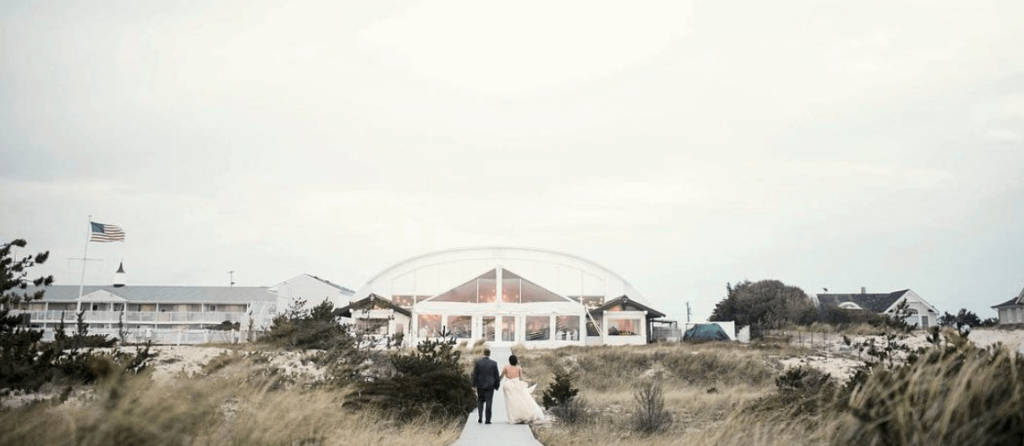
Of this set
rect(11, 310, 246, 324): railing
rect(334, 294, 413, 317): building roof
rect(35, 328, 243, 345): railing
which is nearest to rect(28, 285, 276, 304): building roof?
rect(11, 310, 246, 324): railing

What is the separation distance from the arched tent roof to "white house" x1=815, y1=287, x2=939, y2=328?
29.0 meters

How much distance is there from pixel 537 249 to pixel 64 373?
138 ft

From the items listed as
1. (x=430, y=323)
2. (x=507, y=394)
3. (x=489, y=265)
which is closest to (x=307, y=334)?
(x=507, y=394)

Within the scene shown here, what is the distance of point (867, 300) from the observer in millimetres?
80250

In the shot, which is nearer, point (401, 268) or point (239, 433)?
point (239, 433)

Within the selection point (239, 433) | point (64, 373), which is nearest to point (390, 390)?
point (64, 373)

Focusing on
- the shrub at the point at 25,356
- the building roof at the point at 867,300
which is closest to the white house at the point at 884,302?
the building roof at the point at 867,300

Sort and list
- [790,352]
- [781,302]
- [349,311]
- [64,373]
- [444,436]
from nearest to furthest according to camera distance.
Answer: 1. [444,436]
2. [64,373]
3. [790,352]
4. [349,311]
5. [781,302]

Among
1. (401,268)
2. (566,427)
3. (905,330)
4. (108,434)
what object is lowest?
(566,427)

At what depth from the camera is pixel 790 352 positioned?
37250 mm

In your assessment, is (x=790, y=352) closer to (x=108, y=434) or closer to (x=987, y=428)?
(x=987, y=428)

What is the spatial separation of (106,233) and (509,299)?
27.2m

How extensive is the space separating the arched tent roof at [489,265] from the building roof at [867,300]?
3117 cm

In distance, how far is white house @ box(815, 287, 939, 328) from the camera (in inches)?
2940
